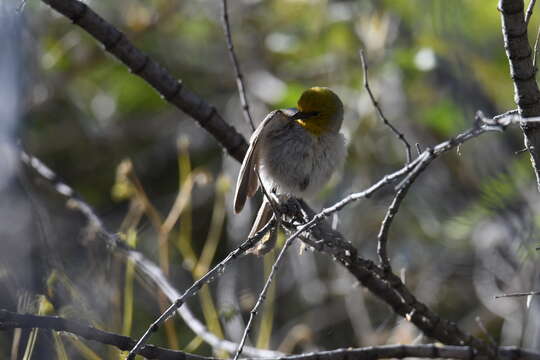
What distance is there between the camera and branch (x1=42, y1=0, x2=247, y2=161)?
2.16 metres

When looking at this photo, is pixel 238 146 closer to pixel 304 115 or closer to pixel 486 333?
pixel 304 115

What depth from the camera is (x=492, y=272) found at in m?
3.86

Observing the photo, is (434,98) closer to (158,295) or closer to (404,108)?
(404,108)

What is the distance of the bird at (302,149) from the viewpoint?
2.86 metres

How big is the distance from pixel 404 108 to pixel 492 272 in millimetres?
1328

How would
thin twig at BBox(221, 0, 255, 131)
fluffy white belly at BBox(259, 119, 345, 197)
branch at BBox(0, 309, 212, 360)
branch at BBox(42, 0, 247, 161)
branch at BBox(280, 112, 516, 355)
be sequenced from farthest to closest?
fluffy white belly at BBox(259, 119, 345, 197)
thin twig at BBox(221, 0, 255, 131)
branch at BBox(42, 0, 247, 161)
branch at BBox(280, 112, 516, 355)
branch at BBox(0, 309, 212, 360)

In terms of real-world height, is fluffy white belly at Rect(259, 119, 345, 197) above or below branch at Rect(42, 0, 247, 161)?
below

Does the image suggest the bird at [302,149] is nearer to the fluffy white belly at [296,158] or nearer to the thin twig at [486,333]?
the fluffy white belly at [296,158]

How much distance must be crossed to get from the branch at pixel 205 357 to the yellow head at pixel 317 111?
51.4 inches

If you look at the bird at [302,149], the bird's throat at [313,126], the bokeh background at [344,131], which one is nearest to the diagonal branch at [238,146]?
the bird at [302,149]

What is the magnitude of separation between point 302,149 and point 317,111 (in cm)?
17

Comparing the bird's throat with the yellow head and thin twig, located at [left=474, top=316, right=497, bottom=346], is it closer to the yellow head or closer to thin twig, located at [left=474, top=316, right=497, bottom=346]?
the yellow head

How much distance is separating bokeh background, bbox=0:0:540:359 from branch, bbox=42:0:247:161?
1.07 metres

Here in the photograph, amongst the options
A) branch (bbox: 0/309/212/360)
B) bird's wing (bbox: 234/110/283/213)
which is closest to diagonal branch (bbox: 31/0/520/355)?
bird's wing (bbox: 234/110/283/213)
